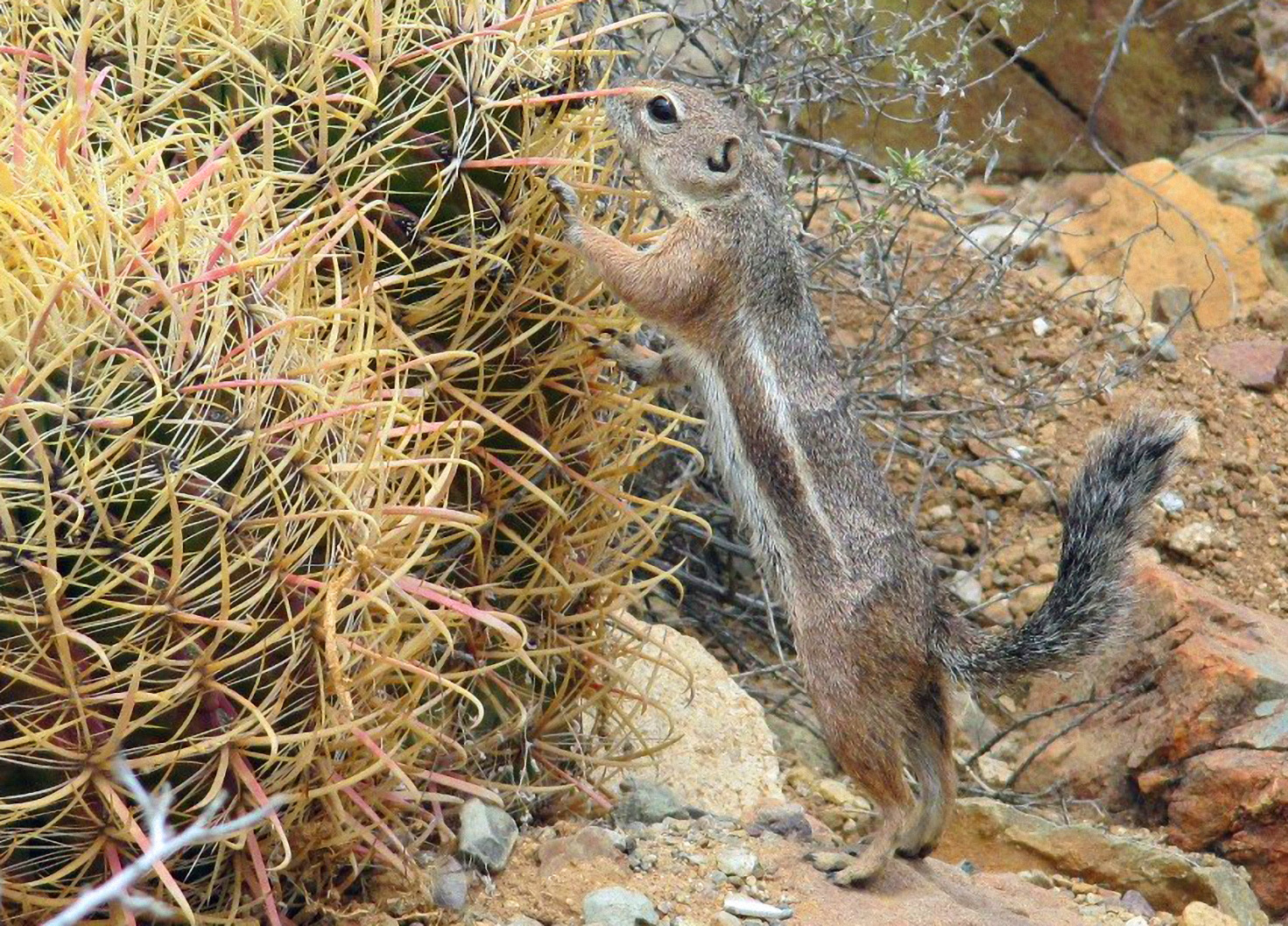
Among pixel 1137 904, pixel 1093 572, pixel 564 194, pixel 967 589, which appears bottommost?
pixel 967 589

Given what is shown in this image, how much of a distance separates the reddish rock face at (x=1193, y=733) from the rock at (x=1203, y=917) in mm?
687

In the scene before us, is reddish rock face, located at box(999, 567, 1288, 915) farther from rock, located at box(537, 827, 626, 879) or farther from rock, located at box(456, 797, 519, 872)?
rock, located at box(456, 797, 519, 872)

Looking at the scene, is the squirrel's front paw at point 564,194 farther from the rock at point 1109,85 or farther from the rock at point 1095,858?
the rock at point 1109,85

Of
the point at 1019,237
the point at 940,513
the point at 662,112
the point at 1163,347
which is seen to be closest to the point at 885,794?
the point at 662,112

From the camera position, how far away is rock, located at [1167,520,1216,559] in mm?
5926

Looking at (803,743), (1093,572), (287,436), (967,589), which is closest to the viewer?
(287,436)

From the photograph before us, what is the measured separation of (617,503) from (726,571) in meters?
2.07

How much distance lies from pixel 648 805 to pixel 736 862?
0.44 metres

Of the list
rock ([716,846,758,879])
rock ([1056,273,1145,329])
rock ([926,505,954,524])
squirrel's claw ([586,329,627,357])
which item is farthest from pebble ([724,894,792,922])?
rock ([1056,273,1145,329])

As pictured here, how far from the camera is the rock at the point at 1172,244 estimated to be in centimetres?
721

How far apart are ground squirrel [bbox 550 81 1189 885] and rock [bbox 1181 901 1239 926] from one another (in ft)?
2.20

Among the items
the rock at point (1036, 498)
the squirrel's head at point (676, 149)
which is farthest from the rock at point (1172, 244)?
the squirrel's head at point (676, 149)

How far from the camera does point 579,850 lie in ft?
11.4

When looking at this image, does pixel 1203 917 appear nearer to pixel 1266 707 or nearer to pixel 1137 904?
pixel 1137 904
